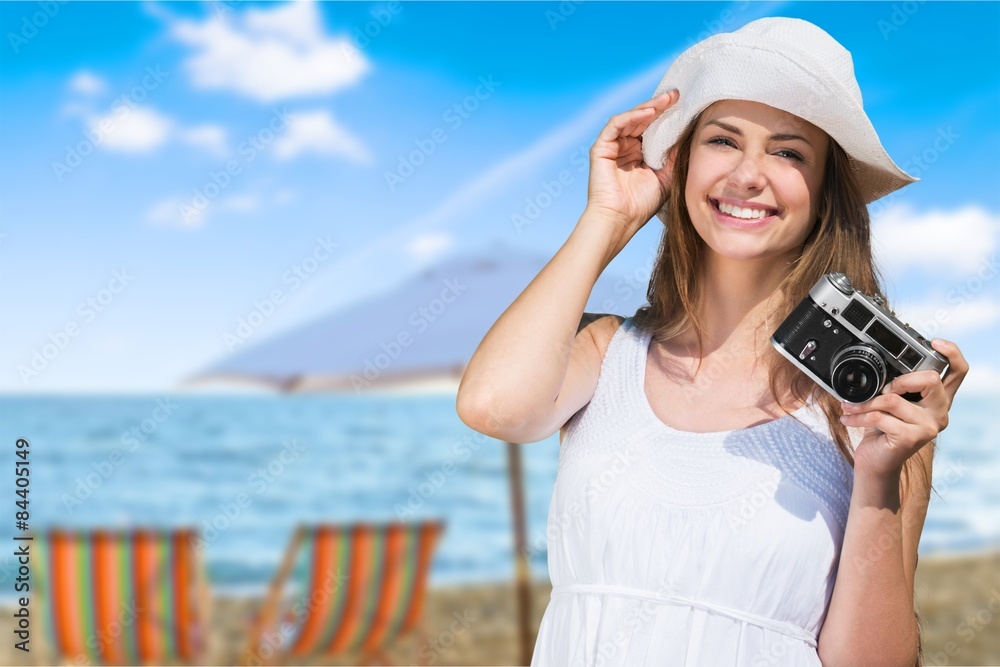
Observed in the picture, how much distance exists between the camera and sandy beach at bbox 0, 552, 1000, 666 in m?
6.41

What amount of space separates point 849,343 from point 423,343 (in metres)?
3.42

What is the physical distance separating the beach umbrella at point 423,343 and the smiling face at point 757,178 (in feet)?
9.50

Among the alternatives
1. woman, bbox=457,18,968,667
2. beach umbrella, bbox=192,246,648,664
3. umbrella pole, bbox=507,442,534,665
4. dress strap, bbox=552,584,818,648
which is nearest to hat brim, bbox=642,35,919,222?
woman, bbox=457,18,968,667

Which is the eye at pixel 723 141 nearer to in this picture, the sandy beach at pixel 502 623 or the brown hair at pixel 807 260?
the brown hair at pixel 807 260

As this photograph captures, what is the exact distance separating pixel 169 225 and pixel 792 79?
2155cm

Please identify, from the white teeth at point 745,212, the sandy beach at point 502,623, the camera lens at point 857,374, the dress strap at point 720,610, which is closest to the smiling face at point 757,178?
the white teeth at point 745,212

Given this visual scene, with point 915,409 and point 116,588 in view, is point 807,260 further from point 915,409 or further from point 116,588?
point 116,588

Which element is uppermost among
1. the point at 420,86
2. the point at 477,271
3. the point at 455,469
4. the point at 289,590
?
the point at 420,86

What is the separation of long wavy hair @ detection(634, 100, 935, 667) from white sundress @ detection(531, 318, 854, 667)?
5 cm

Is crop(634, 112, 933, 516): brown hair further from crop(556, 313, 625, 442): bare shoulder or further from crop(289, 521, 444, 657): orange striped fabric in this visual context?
crop(289, 521, 444, 657): orange striped fabric

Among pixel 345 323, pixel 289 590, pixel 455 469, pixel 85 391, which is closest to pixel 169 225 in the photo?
pixel 85 391

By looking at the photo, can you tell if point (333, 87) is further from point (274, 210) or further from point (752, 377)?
point (752, 377)

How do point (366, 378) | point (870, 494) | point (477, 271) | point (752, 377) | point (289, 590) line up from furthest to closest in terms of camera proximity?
point (289, 590)
point (477, 271)
point (366, 378)
point (752, 377)
point (870, 494)

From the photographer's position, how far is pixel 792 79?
57.6 inches
